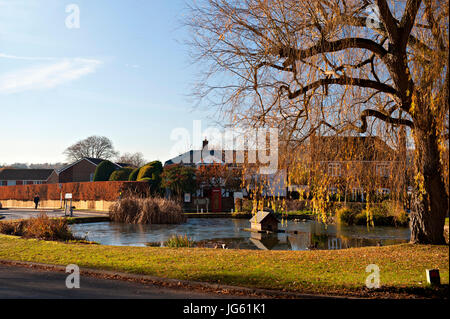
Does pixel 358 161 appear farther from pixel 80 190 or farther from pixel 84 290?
pixel 80 190

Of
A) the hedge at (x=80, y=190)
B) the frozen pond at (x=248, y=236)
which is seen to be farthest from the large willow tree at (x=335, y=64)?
the hedge at (x=80, y=190)

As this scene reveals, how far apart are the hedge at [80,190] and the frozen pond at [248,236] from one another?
21.6 feet

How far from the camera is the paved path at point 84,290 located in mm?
6984

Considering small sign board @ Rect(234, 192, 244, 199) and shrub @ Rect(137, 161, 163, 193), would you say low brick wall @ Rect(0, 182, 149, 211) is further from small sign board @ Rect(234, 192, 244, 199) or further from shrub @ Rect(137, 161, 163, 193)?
small sign board @ Rect(234, 192, 244, 199)

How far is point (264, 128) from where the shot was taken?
400 inches

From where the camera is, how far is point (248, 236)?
18766 millimetres

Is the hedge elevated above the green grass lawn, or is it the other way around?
the hedge

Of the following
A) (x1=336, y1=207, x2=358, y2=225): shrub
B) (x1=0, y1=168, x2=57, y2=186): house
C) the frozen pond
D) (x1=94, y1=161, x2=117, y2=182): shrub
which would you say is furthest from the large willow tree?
(x1=0, y1=168, x2=57, y2=186): house

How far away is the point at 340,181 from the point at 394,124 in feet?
8.73

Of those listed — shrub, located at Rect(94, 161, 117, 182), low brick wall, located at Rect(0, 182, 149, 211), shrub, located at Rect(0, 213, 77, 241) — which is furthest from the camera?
shrub, located at Rect(94, 161, 117, 182)

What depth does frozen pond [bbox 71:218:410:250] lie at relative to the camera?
53.5 ft

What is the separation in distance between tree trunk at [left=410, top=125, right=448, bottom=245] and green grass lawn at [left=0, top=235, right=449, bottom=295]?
17.3 inches
